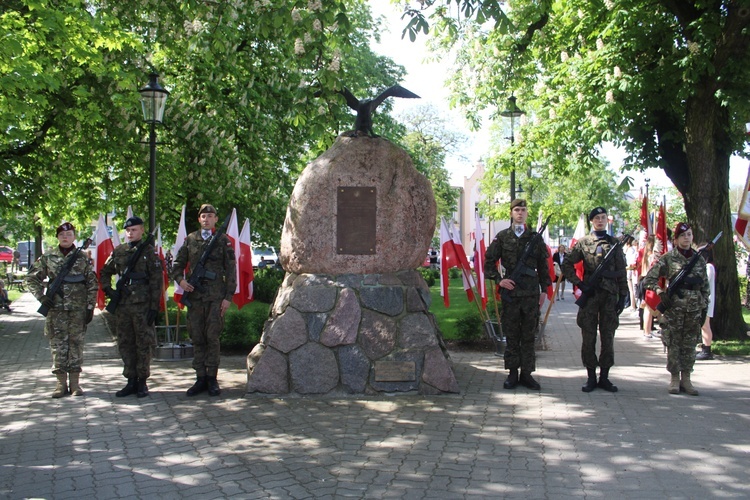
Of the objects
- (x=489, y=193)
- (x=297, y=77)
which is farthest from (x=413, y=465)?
(x=489, y=193)

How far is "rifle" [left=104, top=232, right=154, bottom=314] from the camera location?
814 cm

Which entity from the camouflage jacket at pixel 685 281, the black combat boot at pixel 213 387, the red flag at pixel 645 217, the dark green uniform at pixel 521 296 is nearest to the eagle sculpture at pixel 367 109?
the dark green uniform at pixel 521 296

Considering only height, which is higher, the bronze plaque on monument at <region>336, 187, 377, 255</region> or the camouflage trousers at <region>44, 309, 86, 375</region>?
the bronze plaque on monument at <region>336, 187, 377, 255</region>

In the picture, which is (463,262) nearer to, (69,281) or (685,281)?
(685,281)

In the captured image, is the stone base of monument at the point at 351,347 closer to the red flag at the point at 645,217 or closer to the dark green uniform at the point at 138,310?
the dark green uniform at the point at 138,310

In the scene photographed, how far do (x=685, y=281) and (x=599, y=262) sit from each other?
0.93 metres

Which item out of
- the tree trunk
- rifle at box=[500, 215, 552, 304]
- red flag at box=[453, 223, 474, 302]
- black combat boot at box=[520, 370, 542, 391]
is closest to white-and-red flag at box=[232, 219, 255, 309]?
red flag at box=[453, 223, 474, 302]

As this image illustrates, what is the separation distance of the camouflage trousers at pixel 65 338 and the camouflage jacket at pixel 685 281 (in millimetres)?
6444

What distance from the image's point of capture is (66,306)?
8172 mm

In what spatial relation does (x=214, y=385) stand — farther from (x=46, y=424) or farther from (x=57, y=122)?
(x=57, y=122)

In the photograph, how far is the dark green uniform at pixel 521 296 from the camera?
839 cm

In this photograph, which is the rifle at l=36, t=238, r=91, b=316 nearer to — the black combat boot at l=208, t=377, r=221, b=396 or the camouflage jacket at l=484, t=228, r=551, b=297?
the black combat boot at l=208, t=377, r=221, b=396

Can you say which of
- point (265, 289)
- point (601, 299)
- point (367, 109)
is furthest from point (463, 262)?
point (265, 289)

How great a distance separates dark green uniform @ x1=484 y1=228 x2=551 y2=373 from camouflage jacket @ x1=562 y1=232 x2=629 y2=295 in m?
0.31
